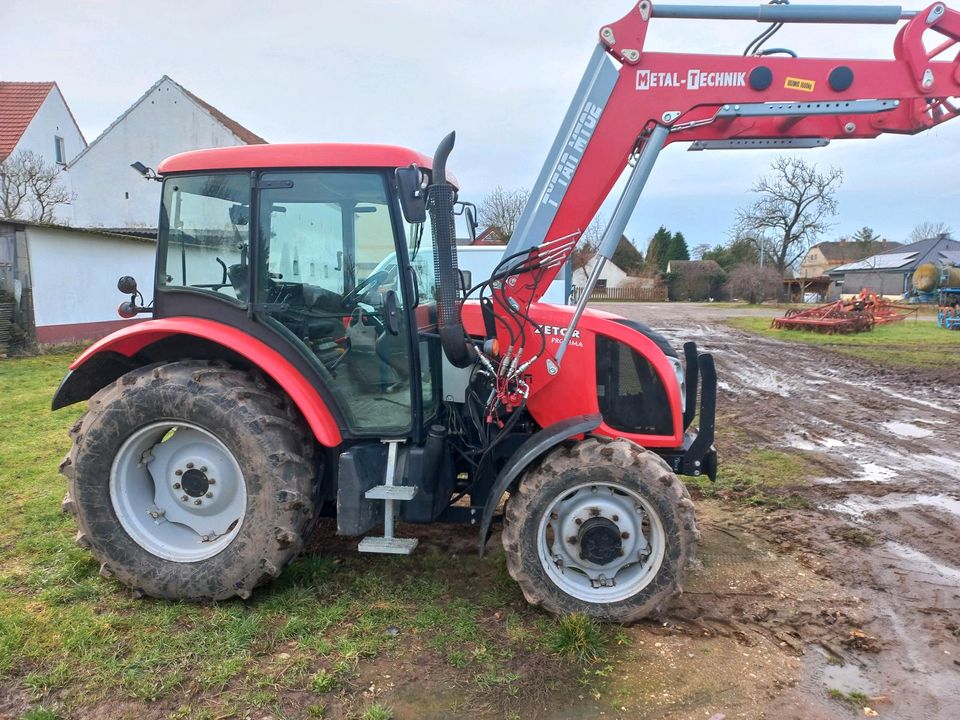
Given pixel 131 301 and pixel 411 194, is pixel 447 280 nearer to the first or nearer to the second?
pixel 411 194

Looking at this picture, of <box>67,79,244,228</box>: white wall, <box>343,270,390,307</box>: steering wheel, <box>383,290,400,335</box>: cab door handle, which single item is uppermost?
<box>67,79,244,228</box>: white wall

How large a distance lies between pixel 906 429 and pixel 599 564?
21.0 ft

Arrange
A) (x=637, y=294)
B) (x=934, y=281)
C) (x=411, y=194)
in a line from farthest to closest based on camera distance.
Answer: (x=637, y=294) < (x=934, y=281) < (x=411, y=194)

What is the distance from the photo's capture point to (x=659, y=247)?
2514 inches

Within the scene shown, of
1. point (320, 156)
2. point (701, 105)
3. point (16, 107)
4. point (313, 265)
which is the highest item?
point (16, 107)

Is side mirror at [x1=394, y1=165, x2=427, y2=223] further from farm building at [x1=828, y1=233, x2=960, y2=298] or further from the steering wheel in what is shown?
farm building at [x1=828, y1=233, x2=960, y2=298]

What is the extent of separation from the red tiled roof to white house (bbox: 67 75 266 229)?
2000 millimetres

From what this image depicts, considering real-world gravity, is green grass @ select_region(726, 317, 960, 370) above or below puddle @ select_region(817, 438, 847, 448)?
above

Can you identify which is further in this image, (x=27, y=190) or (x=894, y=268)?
(x=894, y=268)

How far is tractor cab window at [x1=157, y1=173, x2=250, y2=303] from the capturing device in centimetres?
335

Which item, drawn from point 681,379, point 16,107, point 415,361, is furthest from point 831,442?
point 16,107

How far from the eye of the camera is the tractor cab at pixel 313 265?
327 cm

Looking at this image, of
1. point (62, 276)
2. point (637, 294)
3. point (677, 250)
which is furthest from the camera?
point (677, 250)

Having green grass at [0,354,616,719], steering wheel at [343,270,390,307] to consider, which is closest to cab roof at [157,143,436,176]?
steering wheel at [343,270,390,307]
